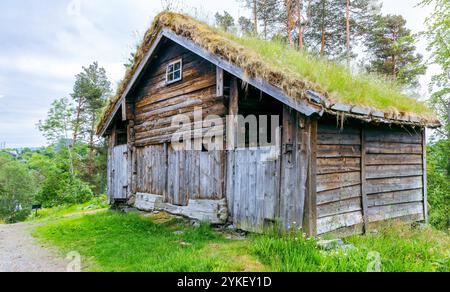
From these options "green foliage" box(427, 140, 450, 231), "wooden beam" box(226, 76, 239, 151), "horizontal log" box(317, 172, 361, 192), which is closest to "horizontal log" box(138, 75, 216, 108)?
"wooden beam" box(226, 76, 239, 151)

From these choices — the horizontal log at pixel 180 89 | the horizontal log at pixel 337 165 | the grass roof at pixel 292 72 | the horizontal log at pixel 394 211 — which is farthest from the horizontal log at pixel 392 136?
the horizontal log at pixel 180 89

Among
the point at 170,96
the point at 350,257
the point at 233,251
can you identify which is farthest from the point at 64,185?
the point at 350,257

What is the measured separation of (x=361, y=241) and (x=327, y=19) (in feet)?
50.9

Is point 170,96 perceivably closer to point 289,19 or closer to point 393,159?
point 393,159

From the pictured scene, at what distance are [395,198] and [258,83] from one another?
14.6ft

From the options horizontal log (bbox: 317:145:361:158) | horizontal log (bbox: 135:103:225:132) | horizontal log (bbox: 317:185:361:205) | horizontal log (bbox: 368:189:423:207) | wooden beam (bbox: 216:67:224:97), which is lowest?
horizontal log (bbox: 368:189:423:207)

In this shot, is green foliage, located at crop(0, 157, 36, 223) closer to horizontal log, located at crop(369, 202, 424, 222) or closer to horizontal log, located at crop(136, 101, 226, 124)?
horizontal log, located at crop(136, 101, 226, 124)

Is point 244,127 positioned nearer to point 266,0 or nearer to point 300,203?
point 300,203

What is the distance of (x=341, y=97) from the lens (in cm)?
546

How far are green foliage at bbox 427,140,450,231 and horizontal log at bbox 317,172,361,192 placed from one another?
7.80 m

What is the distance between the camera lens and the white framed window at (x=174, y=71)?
870 centimetres

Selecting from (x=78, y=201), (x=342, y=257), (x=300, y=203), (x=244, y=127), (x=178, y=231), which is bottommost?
(x=78, y=201)

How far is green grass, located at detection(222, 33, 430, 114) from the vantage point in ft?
18.4
